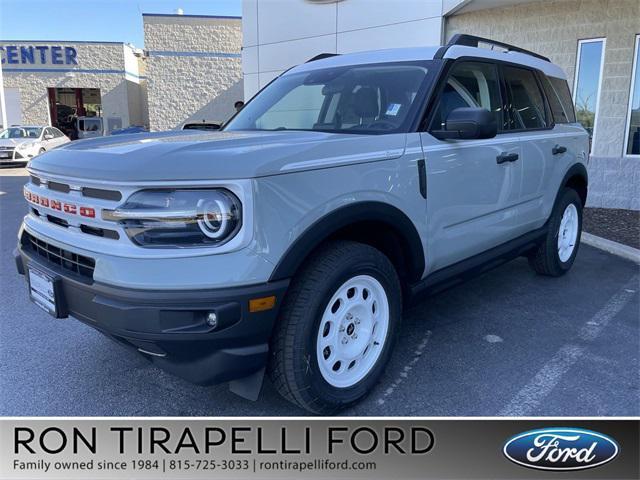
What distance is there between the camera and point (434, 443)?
100 inches

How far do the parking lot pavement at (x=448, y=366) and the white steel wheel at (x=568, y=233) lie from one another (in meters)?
0.57

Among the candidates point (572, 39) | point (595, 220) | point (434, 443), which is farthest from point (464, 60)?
point (572, 39)

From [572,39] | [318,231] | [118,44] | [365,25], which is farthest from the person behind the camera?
[118,44]

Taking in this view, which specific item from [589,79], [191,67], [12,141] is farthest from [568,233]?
[191,67]

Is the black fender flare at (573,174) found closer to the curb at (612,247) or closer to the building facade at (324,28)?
the curb at (612,247)

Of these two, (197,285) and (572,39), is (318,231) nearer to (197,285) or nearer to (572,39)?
(197,285)

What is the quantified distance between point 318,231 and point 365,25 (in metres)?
10.2

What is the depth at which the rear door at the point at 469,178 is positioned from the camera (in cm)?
317

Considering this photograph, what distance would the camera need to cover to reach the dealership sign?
94.4 ft

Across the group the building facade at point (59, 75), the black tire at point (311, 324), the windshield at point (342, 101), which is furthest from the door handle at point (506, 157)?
the building facade at point (59, 75)

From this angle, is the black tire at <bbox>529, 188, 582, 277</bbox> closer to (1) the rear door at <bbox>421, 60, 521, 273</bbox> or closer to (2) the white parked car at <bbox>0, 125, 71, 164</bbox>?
(1) the rear door at <bbox>421, 60, 521, 273</bbox>

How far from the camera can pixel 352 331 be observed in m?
2.81

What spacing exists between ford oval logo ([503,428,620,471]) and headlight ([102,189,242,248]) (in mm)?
1650

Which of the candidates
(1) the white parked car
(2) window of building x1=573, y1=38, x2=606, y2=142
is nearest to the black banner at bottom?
(2) window of building x1=573, y1=38, x2=606, y2=142
